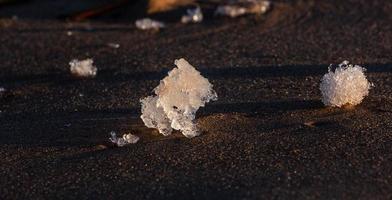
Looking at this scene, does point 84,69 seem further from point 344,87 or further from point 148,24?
point 344,87

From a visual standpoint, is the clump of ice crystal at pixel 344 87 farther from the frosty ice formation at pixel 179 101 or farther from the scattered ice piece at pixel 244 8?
the scattered ice piece at pixel 244 8

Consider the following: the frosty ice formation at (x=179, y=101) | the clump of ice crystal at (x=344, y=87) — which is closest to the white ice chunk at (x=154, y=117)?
the frosty ice formation at (x=179, y=101)

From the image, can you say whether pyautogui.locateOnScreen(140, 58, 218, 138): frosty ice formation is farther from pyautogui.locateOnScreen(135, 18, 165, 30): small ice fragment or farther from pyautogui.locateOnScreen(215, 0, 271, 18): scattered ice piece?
pyautogui.locateOnScreen(215, 0, 271, 18): scattered ice piece

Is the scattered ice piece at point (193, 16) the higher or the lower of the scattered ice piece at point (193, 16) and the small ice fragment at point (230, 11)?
the lower

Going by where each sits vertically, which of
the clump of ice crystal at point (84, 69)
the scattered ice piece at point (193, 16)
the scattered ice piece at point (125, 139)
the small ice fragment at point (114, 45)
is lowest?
the scattered ice piece at point (125, 139)

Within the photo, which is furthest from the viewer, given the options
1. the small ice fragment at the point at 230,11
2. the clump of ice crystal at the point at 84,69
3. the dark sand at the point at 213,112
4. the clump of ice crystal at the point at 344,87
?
the small ice fragment at the point at 230,11

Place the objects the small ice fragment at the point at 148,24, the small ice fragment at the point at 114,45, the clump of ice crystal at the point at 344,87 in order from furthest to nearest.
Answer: the small ice fragment at the point at 148,24
the small ice fragment at the point at 114,45
the clump of ice crystal at the point at 344,87

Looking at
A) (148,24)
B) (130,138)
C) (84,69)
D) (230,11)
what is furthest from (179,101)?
(230,11)

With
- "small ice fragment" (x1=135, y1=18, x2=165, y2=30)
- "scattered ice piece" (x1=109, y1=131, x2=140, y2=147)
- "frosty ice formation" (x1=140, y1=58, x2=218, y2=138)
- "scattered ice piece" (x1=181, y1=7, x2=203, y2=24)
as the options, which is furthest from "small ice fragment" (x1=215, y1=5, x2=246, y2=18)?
"scattered ice piece" (x1=109, y1=131, x2=140, y2=147)
